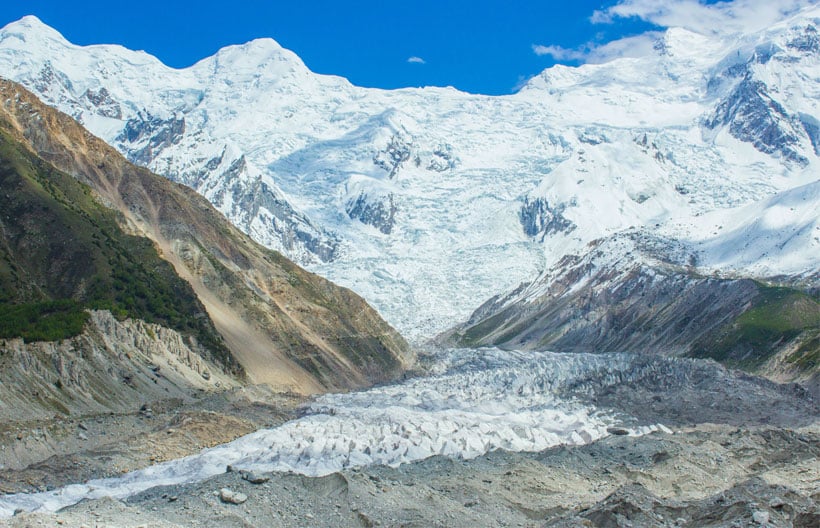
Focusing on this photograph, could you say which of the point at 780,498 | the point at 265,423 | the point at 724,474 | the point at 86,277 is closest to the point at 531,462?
the point at 724,474

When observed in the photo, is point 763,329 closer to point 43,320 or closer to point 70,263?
point 70,263

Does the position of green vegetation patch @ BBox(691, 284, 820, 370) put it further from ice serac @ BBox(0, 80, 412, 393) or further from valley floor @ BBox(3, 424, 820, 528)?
valley floor @ BBox(3, 424, 820, 528)

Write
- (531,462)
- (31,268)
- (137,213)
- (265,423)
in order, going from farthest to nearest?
1. (137,213)
2. (31,268)
3. (265,423)
4. (531,462)

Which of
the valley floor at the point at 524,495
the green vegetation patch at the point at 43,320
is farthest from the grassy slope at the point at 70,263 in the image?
the valley floor at the point at 524,495

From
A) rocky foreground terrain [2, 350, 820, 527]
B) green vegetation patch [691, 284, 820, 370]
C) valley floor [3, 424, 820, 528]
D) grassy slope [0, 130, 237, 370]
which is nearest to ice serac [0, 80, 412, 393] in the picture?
grassy slope [0, 130, 237, 370]

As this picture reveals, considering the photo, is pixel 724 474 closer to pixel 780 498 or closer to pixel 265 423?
pixel 780 498

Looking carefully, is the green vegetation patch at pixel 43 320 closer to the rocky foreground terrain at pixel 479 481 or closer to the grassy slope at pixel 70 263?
the grassy slope at pixel 70 263

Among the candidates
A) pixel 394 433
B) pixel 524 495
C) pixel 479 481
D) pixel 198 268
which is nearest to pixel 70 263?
pixel 198 268
